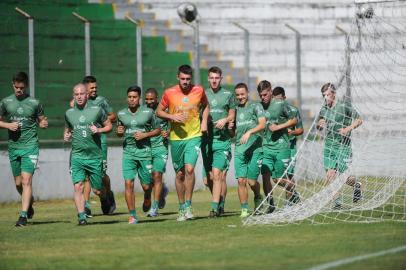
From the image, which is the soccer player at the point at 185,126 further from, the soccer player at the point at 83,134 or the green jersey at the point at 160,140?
the green jersey at the point at 160,140

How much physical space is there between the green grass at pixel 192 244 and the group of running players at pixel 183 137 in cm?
59

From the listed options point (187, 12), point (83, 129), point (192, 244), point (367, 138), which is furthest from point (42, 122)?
point (187, 12)

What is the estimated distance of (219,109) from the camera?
16688 mm

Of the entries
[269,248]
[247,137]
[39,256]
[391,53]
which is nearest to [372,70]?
[391,53]


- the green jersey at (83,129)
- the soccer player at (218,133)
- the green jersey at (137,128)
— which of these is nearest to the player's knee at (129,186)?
the green jersey at (83,129)

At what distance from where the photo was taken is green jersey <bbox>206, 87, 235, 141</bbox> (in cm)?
1662

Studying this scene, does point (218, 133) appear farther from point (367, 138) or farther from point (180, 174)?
point (367, 138)

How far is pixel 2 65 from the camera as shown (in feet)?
70.2

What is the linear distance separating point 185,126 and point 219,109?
1.06 meters

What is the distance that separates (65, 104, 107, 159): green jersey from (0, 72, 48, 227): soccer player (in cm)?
48

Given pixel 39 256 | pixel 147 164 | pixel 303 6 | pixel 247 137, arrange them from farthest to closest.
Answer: pixel 303 6 → pixel 147 164 → pixel 247 137 → pixel 39 256

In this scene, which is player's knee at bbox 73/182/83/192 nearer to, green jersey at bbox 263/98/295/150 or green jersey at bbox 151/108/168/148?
green jersey at bbox 151/108/168/148

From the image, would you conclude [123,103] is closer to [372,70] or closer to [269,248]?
[372,70]

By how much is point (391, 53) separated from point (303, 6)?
41.7ft
